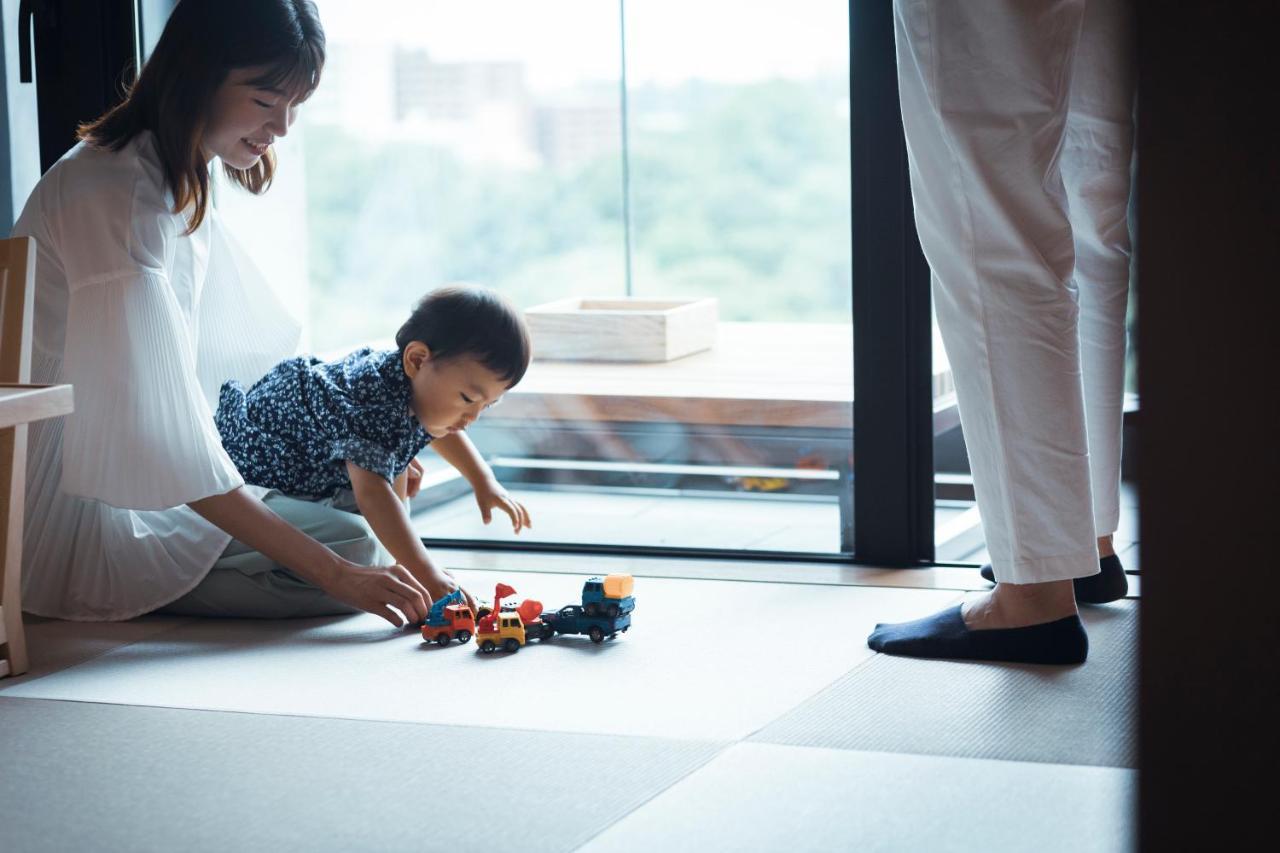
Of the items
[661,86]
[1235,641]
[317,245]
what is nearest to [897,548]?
[661,86]

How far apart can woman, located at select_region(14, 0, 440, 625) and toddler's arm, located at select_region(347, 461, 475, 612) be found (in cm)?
1

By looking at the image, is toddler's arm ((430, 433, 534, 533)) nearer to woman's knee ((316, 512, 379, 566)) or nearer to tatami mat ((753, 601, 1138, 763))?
woman's knee ((316, 512, 379, 566))

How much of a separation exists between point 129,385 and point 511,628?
0.54 meters

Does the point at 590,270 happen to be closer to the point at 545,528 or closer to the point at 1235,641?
the point at 545,528

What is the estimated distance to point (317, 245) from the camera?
2.40 metres

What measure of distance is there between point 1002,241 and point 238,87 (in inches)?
36.7

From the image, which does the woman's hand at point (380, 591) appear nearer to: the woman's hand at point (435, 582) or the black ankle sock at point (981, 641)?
the woman's hand at point (435, 582)

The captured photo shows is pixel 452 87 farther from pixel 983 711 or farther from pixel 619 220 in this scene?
pixel 983 711

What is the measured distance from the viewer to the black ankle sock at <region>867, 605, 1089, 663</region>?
160 cm

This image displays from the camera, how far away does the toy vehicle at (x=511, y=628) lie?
67.5 inches

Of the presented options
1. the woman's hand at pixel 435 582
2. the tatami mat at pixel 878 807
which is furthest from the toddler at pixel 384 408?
the tatami mat at pixel 878 807

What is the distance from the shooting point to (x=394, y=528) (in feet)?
6.21

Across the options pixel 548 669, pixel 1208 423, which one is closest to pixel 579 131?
pixel 548 669

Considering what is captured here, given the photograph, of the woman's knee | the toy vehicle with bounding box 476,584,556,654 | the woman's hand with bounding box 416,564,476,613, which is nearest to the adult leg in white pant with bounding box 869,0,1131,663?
the toy vehicle with bounding box 476,584,556,654
